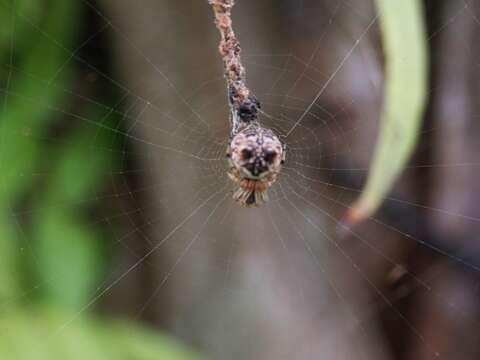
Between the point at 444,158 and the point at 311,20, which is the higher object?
the point at 311,20

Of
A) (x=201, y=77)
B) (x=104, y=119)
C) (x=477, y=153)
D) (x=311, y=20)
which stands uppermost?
(x=311, y=20)

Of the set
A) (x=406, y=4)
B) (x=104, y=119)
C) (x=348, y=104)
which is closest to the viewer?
(x=406, y=4)

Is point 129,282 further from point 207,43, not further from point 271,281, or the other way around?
point 207,43

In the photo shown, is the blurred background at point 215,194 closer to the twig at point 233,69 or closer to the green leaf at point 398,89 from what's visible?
the twig at point 233,69

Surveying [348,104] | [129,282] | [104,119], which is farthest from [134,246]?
[348,104]

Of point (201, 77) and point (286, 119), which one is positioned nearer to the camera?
point (201, 77)

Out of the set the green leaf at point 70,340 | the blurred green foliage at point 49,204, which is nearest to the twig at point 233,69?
the blurred green foliage at point 49,204

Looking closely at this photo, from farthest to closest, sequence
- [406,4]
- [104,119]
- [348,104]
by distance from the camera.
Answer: [348,104]
[104,119]
[406,4]

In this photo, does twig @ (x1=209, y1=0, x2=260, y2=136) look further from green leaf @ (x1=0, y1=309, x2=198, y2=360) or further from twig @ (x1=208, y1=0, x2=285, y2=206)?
green leaf @ (x1=0, y1=309, x2=198, y2=360)
